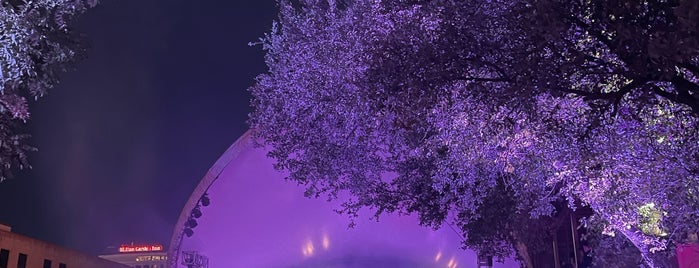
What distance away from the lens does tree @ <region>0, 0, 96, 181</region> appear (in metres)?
5.79

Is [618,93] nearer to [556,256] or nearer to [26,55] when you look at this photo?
[26,55]

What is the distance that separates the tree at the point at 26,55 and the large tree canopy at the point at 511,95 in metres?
3.70

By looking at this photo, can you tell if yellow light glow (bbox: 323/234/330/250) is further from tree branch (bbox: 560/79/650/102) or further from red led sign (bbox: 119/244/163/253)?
red led sign (bbox: 119/244/163/253)

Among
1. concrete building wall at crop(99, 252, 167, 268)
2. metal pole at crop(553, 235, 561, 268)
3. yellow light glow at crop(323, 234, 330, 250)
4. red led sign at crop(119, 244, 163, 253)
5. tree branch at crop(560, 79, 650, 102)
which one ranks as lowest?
tree branch at crop(560, 79, 650, 102)

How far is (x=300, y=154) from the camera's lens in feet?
45.6

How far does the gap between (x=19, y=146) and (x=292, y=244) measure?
89.1ft

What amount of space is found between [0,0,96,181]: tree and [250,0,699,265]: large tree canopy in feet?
12.1

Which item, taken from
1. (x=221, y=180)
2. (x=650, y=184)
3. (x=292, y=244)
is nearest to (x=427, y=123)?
(x=650, y=184)

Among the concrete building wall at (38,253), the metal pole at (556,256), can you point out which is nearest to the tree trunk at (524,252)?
the metal pole at (556,256)

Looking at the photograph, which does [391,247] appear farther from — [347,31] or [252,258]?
[347,31]

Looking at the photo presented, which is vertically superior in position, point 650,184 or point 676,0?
point 676,0

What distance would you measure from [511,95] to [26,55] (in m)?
4.93

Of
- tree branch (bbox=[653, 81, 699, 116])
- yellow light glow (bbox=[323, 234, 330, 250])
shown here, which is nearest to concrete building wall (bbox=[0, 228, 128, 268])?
yellow light glow (bbox=[323, 234, 330, 250])

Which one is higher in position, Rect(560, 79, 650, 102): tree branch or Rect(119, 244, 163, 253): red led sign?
Rect(119, 244, 163, 253): red led sign
